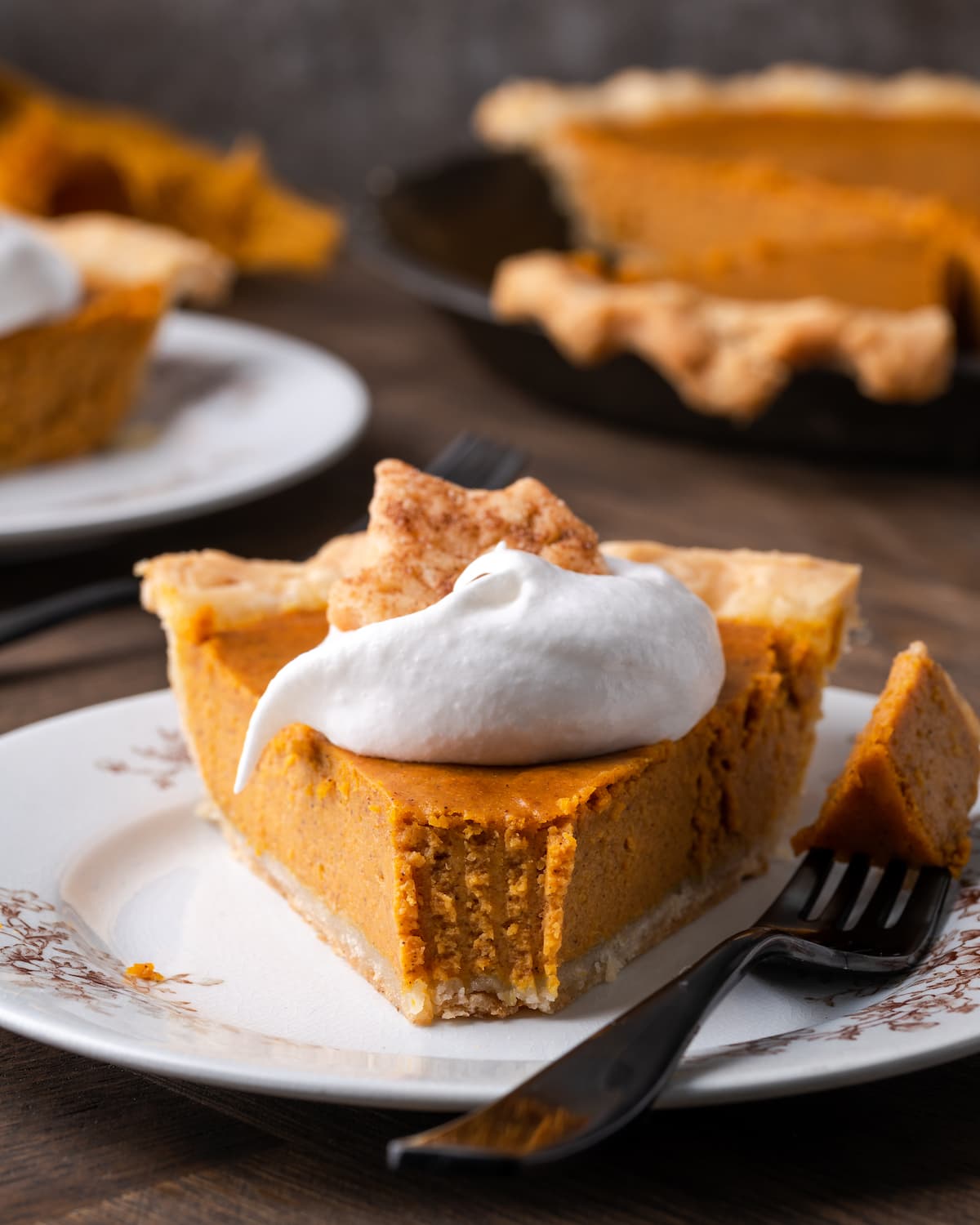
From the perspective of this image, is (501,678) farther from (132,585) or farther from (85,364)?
(85,364)

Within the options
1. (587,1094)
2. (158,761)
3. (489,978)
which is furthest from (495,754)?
(158,761)

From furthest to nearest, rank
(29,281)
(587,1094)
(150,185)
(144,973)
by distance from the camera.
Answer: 1. (150,185)
2. (29,281)
3. (144,973)
4. (587,1094)

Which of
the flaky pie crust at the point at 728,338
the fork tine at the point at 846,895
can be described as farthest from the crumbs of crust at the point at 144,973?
the flaky pie crust at the point at 728,338

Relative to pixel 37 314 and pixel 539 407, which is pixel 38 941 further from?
pixel 539 407

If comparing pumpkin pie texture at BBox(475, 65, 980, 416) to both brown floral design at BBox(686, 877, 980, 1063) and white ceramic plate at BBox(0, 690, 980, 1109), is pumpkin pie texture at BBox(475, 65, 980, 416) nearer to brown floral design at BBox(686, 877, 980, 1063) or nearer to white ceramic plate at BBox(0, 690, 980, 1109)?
white ceramic plate at BBox(0, 690, 980, 1109)

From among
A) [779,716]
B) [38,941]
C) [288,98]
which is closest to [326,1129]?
[38,941]

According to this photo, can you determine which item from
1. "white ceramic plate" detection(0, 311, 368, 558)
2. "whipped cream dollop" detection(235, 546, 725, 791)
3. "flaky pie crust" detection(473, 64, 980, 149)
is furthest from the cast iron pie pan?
"whipped cream dollop" detection(235, 546, 725, 791)
